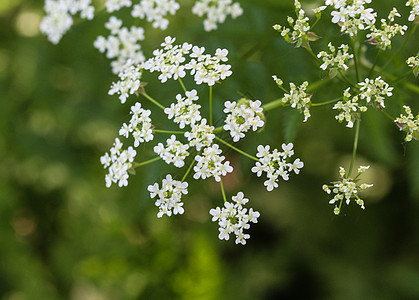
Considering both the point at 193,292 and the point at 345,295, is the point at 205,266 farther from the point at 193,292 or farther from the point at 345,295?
the point at 345,295

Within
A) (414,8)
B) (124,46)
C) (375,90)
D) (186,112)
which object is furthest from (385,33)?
(124,46)

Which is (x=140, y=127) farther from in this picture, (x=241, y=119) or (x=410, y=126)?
(x=410, y=126)

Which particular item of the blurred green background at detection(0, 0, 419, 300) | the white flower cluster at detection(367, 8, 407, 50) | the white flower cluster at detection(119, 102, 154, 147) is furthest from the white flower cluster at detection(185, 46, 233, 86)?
the blurred green background at detection(0, 0, 419, 300)

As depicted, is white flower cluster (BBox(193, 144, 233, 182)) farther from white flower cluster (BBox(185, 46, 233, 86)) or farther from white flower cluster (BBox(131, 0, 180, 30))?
white flower cluster (BBox(131, 0, 180, 30))

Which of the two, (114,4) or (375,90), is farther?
(114,4)

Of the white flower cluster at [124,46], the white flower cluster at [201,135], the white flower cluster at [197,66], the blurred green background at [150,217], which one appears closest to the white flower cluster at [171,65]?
the white flower cluster at [197,66]

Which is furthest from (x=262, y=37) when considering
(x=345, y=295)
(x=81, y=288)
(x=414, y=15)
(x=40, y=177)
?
(x=81, y=288)

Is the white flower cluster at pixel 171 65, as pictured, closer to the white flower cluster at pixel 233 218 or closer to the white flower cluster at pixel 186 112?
the white flower cluster at pixel 186 112
